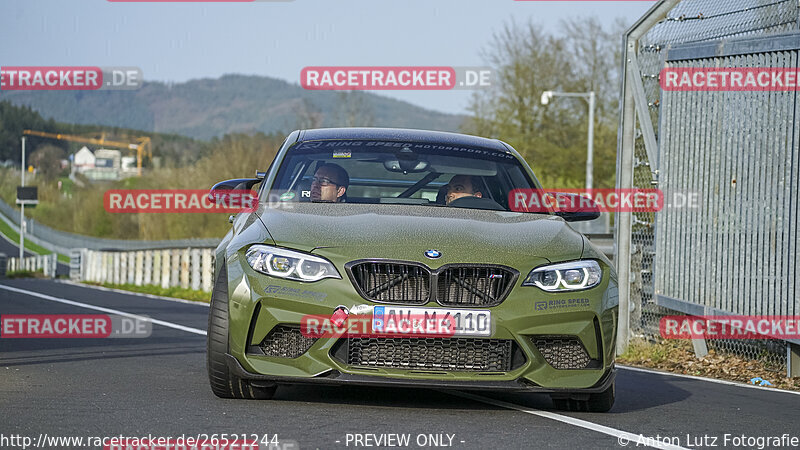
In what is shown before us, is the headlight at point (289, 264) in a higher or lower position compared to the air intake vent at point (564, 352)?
higher

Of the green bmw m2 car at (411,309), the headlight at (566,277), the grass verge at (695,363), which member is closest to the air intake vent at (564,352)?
the green bmw m2 car at (411,309)

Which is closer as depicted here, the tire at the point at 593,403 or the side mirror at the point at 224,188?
the tire at the point at 593,403

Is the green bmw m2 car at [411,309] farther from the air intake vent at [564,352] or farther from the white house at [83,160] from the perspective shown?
the white house at [83,160]

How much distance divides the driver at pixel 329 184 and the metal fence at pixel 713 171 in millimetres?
3934

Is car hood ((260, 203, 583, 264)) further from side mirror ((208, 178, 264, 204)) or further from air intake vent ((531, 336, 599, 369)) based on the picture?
side mirror ((208, 178, 264, 204))

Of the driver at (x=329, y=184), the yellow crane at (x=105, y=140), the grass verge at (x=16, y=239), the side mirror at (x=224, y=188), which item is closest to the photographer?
the driver at (x=329, y=184)

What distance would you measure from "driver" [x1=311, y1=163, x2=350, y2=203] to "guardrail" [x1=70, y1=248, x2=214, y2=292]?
18.7m

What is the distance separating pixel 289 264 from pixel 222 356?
610 mm

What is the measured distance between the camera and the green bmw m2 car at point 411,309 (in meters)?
6.01

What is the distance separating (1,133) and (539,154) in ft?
132

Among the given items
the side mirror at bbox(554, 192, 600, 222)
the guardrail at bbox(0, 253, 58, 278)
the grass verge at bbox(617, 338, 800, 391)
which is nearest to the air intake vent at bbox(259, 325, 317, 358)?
the side mirror at bbox(554, 192, 600, 222)

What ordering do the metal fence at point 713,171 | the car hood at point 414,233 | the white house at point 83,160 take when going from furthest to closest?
the white house at point 83,160 < the metal fence at point 713,171 < the car hood at point 414,233

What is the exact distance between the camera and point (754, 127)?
1023 centimetres

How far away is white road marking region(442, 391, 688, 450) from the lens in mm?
5523
